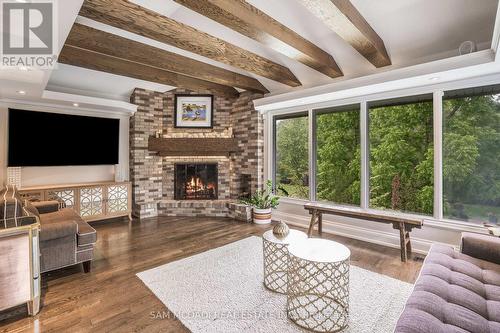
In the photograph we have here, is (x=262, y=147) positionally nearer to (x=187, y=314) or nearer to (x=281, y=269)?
A: (x=281, y=269)

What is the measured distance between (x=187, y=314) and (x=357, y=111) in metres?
3.68

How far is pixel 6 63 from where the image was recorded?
2229 mm

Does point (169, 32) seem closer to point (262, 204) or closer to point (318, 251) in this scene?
point (318, 251)

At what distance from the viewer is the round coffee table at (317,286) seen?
179 cm

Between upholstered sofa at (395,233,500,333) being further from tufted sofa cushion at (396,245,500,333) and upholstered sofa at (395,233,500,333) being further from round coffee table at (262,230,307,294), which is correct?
round coffee table at (262,230,307,294)

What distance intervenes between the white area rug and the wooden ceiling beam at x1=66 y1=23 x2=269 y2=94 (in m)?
2.60

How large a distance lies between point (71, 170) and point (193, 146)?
7.58ft

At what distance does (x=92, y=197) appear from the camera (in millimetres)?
4344

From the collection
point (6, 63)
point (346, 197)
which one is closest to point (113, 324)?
point (6, 63)

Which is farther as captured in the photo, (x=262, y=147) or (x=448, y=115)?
(x=262, y=147)

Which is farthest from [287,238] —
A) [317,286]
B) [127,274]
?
[127,274]

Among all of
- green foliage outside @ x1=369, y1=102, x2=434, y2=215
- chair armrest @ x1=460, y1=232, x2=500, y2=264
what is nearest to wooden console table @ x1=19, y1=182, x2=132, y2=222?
green foliage outside @ x1=369, y1=102, x2=434, y2=215

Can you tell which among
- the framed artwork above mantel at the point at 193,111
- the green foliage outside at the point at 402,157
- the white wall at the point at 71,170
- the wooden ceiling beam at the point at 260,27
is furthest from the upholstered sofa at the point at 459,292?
the white wall at the point at 71,170

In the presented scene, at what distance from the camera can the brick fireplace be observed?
16.3 feet
